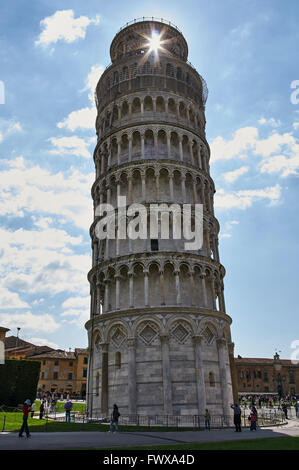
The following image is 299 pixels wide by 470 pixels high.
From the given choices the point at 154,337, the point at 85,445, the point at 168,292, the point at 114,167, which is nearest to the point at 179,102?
the point at 114,167

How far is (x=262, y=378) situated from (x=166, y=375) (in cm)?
7463

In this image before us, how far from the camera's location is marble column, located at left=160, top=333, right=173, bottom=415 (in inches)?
1068

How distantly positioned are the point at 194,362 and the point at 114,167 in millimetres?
17963

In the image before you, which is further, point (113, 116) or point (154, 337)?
point (113, 116)

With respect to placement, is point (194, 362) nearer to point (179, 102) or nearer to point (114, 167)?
point (114, 167)

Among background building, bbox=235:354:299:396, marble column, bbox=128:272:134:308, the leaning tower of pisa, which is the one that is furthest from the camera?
background building, bbox=235:354:299:396

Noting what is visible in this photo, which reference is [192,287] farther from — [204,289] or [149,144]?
[149,144]

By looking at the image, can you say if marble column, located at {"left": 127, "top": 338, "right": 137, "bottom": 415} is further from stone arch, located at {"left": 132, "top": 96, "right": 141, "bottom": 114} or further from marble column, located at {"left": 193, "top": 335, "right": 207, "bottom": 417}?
stone arch, located at {"left": 132, "top": 96, "right": 141, "bottom": 114}

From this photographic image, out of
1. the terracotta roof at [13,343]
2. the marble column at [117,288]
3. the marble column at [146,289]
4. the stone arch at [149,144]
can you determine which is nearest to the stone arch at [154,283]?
the marble column at [146,289]

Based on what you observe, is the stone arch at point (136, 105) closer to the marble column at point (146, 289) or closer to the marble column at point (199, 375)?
the marble column at point (146, 289)

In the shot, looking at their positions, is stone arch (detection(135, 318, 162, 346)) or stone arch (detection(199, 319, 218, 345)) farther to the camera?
stone arch (detection(199, 319, 218, 345))

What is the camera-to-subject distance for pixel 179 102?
126ft

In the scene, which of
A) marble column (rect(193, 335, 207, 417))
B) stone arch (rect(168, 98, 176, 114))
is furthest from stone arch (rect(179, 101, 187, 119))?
marble column (rect(193, 335, 207, 417))

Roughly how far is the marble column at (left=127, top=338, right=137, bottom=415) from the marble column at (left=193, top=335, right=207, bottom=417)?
4391 mm
